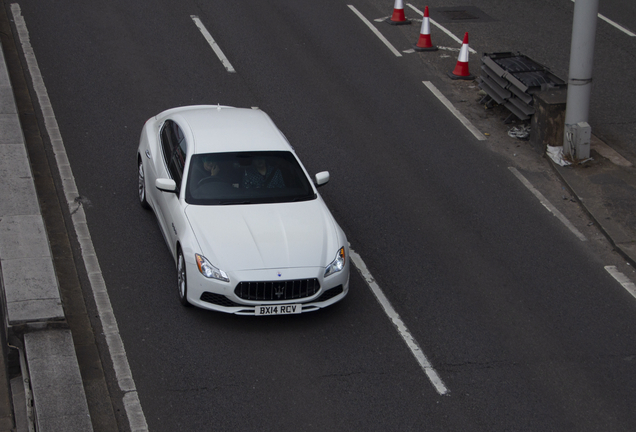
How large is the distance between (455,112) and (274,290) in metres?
7.66

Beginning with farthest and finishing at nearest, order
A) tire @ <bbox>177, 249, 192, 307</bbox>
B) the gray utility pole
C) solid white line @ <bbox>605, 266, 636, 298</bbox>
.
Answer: the gray utility pole → solid white line @ <bbox>605, 266, 636, 298</bbox> → tire @ <bbox>177, 249, 192, 307</bbox>

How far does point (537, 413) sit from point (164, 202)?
4.97 metres

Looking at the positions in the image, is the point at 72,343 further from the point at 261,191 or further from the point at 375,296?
the point at 375,296

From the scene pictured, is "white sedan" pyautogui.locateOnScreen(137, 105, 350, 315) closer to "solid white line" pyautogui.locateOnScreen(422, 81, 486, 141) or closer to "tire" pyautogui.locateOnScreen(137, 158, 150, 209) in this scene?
"tire" pyautogui.locateOnScreen(137, 158, 150, 209)

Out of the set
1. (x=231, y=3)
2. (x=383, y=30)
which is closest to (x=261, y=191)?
(x=383, y=30)

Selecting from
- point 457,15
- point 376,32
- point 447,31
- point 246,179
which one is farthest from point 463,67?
point 246,179

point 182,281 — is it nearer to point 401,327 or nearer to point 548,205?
point 401,327

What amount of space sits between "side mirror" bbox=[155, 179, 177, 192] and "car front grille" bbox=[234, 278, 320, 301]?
64.8 inches

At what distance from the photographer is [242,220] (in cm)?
888

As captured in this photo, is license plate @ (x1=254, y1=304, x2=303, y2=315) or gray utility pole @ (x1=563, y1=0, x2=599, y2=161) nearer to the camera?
license plate @ (x1=254, y1=304, x2=303, y2=315)

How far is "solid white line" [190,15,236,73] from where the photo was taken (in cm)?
1611

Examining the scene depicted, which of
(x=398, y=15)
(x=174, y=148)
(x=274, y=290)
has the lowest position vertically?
(x=274, y=290)

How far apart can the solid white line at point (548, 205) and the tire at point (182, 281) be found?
5641 mm

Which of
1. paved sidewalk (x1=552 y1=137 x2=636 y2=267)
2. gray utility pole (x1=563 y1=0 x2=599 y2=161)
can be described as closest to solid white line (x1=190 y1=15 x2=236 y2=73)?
gray utility pole (x1=563 y1=0 x2=599 y2=161)
